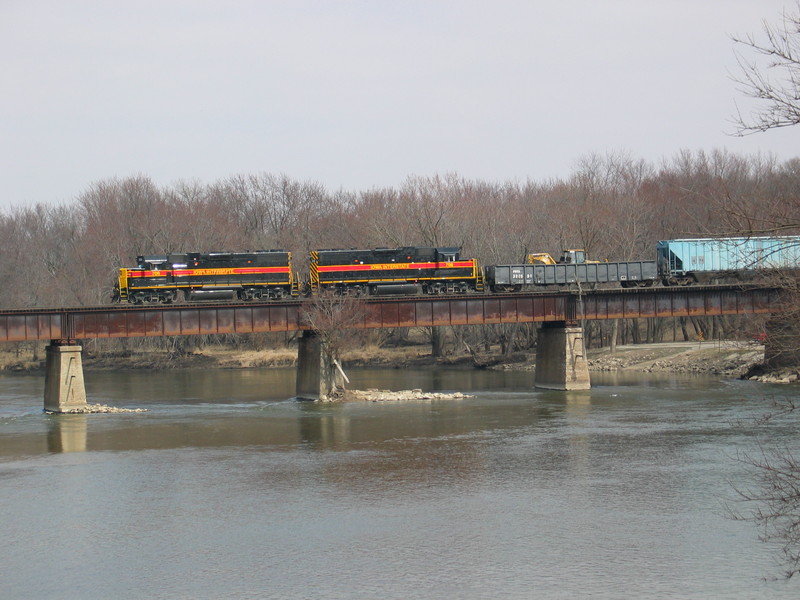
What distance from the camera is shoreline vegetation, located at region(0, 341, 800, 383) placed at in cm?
6969

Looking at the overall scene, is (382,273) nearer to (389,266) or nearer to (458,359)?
(389,266)

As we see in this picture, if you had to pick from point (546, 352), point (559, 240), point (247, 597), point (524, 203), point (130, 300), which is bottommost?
point (247, 597)

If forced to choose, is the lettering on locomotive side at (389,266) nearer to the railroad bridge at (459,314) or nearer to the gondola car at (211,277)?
the gondola car at (211,277)

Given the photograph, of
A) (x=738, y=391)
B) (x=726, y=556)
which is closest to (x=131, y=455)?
(x=726, y=556)

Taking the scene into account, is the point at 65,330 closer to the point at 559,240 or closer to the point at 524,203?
the point at 559,240

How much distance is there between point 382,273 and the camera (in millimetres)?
65750

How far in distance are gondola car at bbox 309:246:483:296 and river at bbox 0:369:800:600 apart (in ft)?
46.0

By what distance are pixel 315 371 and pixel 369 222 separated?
142 feet

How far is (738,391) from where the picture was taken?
183 feet

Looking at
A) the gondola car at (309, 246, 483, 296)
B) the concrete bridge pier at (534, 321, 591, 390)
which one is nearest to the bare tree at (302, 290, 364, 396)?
the gondola car at (309, 246, 483, 296)

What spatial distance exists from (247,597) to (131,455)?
18.8 m

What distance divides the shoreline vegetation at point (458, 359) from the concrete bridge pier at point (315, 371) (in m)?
27.2

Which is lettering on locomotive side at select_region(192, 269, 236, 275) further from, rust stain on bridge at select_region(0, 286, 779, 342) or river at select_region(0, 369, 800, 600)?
river at select_region(0, 369, 800, 600)

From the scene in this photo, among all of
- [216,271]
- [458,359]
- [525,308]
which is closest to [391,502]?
[525,308]
